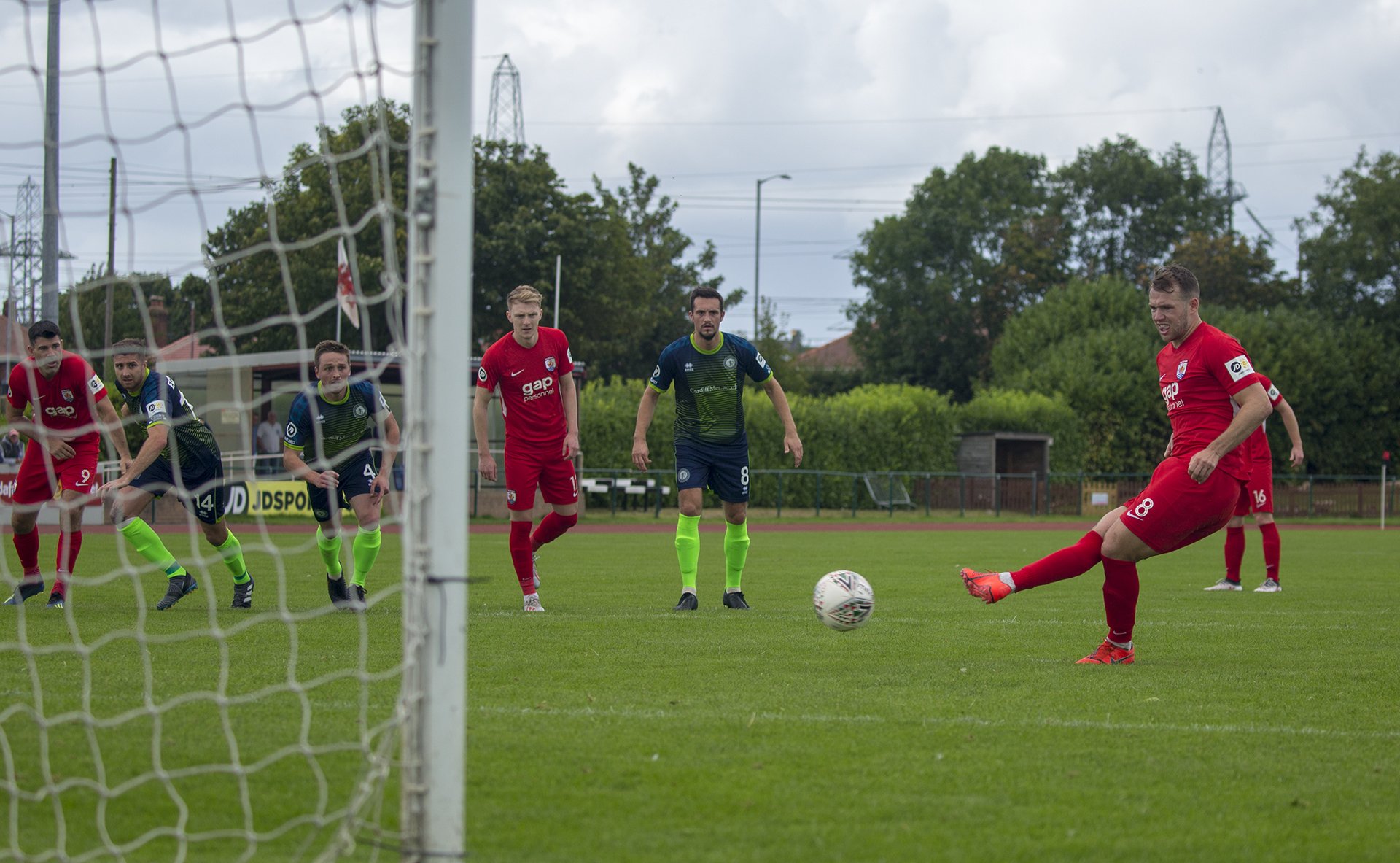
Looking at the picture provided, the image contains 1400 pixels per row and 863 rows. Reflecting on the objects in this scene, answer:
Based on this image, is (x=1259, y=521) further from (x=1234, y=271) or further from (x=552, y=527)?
(x=1234, y=271)

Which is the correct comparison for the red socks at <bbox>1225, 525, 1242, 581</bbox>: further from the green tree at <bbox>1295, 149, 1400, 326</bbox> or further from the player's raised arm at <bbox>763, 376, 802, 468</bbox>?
the green tree at <bbox>1295, 149, 1400, 326</bbox>

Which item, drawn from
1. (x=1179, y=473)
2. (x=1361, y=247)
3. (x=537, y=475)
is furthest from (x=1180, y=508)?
(x=1361, y=247)

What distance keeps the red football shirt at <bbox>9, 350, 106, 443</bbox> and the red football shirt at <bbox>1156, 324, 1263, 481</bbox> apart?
6519mm

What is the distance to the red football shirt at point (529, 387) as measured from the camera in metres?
8.27

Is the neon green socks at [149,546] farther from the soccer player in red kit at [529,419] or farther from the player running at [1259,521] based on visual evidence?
the player running at [1259,521]

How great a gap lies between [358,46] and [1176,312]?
4.15 meters

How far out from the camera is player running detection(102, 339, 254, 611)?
302 inches

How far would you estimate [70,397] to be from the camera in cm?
789

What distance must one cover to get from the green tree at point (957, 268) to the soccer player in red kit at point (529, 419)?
49.0 meters

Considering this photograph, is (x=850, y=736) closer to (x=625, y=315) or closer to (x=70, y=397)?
(x=70, y=397)

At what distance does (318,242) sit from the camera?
368cm

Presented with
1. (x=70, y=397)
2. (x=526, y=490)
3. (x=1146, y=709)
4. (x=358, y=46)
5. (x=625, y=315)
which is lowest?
(x=1146, y=709)

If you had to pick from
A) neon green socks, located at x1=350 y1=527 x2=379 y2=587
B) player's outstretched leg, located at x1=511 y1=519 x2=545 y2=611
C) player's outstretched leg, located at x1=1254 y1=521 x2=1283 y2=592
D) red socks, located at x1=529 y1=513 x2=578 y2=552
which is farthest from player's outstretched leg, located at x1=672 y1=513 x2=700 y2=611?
player's outstretched leg, located at x1=1254 y1=521 x2=1283 y2=592

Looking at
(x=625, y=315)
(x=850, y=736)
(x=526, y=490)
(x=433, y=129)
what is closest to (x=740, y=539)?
(x=526, y=490)
